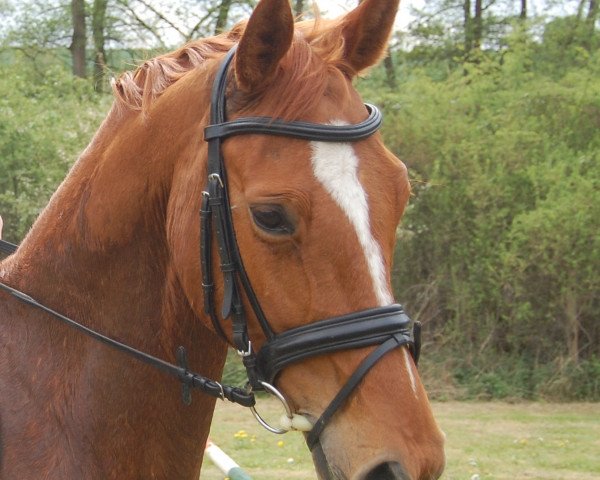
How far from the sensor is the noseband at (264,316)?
2041mm

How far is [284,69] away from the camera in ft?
7.63

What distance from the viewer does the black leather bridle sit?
2043mm

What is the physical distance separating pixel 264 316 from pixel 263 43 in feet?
2.57

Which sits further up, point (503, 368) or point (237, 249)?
Answer: point (237, 249)

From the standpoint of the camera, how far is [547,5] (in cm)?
2112

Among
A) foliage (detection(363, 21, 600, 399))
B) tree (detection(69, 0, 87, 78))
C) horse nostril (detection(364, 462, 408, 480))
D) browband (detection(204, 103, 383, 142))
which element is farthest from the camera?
tree (detection(69, 0, 87, 78))

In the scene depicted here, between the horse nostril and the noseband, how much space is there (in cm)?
19

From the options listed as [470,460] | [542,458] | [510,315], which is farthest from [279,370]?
[510,315]

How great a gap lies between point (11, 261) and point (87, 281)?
1.35 ft

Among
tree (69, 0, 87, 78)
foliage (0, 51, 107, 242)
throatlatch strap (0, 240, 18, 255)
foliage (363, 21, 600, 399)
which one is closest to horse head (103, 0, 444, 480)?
throatlatch strap (0, 240, 18, 255)

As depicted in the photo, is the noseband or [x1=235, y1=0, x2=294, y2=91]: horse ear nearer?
the noseband

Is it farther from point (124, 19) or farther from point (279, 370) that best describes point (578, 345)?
point (124, 19)

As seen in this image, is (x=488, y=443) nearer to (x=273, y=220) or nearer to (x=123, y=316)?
(x=123, y=316)

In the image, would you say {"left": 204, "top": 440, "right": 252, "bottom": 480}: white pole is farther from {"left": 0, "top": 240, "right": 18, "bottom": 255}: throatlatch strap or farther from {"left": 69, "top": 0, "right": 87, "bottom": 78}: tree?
{"left": 69, "top": 0, "right": 87, "bottom": 78}: tree
